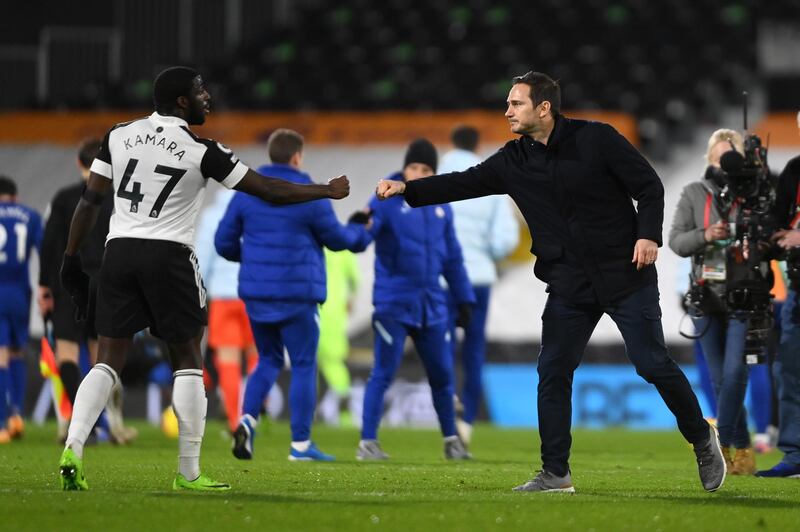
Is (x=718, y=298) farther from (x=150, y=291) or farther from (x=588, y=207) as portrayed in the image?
(x=150, y=291)

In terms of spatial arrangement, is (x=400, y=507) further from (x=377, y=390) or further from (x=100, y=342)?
(x=377, y=390)

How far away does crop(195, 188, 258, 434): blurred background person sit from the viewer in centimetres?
1280

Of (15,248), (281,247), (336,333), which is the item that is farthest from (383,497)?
(336,333)

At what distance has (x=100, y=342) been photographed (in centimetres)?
707

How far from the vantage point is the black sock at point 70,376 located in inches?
453

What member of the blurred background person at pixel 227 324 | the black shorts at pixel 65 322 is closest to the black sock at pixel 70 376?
the black shorts at pixel 65 322

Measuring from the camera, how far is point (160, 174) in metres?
6.98

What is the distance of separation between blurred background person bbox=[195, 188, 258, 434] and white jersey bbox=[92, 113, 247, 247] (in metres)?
5.64

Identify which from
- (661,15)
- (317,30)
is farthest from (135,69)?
(661,15)

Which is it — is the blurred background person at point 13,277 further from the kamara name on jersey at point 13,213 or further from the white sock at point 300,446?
the white sock at point 300,446

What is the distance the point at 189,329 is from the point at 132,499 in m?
0.87

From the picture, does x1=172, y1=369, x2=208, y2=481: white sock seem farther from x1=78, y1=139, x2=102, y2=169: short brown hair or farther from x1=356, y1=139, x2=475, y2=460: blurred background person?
x1=78, y1=139, x2=102, y2=169: short brown hair

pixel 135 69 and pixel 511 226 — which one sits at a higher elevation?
pixel 135 69

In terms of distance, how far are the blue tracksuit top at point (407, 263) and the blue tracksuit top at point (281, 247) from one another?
552 mm
